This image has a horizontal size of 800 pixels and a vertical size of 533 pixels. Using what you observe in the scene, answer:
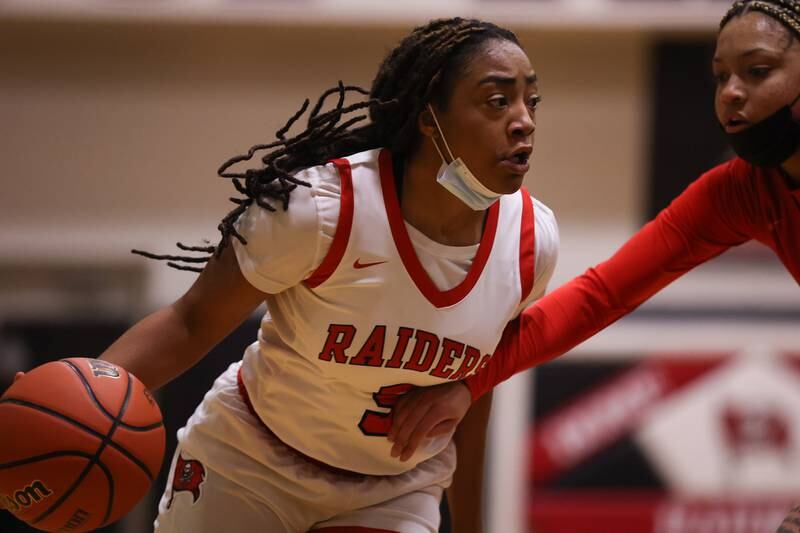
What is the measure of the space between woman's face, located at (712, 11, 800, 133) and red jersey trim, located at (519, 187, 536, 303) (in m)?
0.54

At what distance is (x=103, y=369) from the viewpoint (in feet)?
8.25

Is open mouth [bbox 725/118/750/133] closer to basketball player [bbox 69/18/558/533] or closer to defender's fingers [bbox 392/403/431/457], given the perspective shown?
basketball player [bbox 69/18/558/533]

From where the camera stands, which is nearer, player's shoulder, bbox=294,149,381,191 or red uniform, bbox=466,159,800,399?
player's shoulder, bbox=294,149,381,191

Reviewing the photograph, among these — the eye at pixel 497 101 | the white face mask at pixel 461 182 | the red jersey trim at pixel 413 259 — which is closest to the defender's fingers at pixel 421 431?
the red jersey trim at pixel 413 259

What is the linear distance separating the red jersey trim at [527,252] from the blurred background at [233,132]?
2.79 meters

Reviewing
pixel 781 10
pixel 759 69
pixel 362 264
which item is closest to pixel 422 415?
pixel 362 264

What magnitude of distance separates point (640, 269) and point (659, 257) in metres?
0.06

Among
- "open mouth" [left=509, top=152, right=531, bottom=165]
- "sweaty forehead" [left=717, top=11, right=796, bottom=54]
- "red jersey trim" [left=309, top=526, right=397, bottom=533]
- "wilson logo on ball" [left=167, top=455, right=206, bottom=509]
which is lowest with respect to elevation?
"red jersey trim" [left=309, top=526, right=397, bottom=533]

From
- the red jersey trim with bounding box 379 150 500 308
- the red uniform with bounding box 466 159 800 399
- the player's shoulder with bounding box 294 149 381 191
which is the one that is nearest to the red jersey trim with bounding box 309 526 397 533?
the red uniform with bounding box 466 159 800 399

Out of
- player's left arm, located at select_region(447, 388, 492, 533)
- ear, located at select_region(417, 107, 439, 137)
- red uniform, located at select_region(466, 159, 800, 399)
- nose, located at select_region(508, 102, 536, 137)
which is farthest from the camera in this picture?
player's left arm, located at select_region(447, 388, 492, 533)

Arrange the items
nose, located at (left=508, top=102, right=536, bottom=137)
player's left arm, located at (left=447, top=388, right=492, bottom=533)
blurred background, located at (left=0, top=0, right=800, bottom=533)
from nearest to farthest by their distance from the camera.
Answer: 1. nose, located at (left=508, top=102, right=536, bottom=137)
2. player's left arm, located at (left=447, top=388, right=492, bottom=533)
3. blurred background, located at (left=0, top=0, right=800, bottom=533)

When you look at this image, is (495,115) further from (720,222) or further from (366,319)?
(720,222)

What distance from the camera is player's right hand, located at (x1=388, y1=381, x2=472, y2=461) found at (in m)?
2.75

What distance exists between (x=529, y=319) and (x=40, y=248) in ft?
13.0
